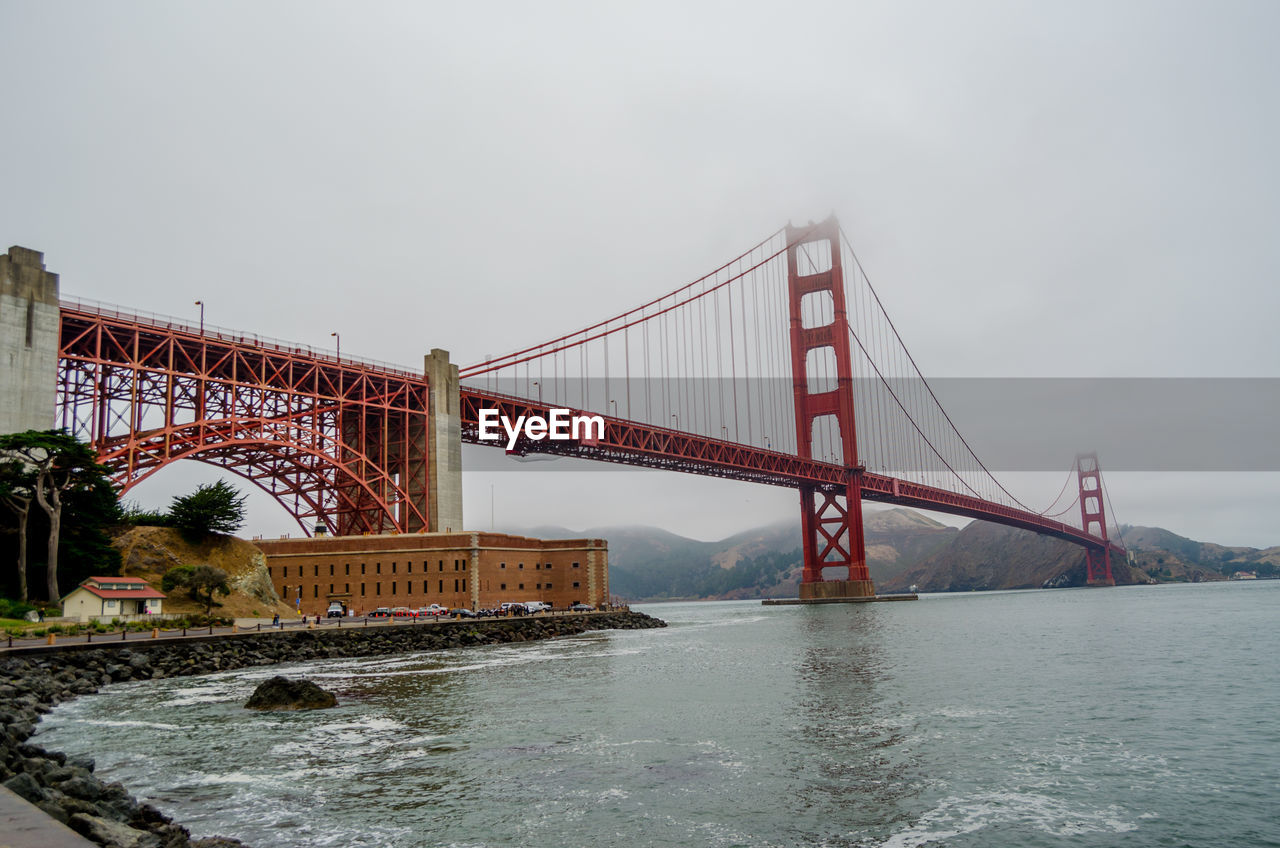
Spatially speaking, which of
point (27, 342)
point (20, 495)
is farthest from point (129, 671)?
point (27, 342)

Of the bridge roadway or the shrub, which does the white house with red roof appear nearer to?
the shrub

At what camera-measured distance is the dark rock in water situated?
29000mm

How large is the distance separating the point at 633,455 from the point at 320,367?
3254cm

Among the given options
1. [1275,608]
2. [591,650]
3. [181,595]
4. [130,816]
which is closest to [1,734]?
[130,816]

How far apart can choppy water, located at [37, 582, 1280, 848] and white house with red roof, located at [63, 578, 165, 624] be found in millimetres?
16548

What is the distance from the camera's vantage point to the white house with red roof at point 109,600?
163 feet

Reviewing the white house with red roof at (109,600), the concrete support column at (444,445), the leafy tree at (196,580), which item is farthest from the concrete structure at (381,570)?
the white house with red roof at (109,600)

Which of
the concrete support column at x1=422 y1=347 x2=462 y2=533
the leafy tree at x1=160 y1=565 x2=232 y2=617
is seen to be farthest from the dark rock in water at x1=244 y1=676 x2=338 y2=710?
the concrete support column at x1=422 y1=347 x2=462 y2=533

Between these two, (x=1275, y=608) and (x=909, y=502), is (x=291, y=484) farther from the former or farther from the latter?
(x=1275, y=608)

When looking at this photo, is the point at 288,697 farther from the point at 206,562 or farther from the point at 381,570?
the point at 381,570

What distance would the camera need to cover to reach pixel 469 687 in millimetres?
34625

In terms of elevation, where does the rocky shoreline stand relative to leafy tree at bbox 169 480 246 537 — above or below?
below

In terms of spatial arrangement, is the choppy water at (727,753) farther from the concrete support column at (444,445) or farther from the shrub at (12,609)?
the concrete support column at (444,445)

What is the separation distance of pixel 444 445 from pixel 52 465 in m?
32.4
